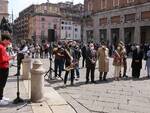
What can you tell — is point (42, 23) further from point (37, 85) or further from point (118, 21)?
point (37, 85)

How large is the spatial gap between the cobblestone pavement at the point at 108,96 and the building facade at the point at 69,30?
108600 mm

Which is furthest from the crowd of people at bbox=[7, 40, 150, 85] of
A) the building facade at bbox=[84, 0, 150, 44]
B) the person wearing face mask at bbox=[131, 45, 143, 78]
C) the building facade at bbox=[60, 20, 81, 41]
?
the building facade at bbox=[60, 20, 81, 41]

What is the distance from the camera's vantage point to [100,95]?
12.5 metres

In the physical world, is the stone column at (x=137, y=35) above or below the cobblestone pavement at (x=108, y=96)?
above

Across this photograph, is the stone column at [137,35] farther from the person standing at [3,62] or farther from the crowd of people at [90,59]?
the person standing at [3,62]

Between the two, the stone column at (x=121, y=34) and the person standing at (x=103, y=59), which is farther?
the stone column at (x=121, y=34)

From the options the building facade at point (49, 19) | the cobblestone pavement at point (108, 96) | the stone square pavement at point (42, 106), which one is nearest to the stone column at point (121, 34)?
the cobblestone pavement at point (108, 96)

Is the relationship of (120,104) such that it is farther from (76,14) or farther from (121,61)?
(76,14)

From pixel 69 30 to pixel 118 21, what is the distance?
7897 cm

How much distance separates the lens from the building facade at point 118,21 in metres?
43.4

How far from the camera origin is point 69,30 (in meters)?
127

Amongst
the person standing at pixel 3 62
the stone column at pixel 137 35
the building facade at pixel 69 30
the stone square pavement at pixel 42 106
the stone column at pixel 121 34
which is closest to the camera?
the stone square pavement at pixel 42 106

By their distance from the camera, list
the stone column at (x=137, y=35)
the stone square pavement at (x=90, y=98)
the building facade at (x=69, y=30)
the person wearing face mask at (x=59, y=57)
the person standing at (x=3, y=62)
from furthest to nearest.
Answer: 1. the building facade at (x=69, y=30)
2. the stone column at (x=137, y=35)
3. the person wearing face mask at (x=59, y=57)
4. the person standing at (x=3, y=62)
5. the stone square pavement at (x=90, y=98)

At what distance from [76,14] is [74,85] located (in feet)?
382
